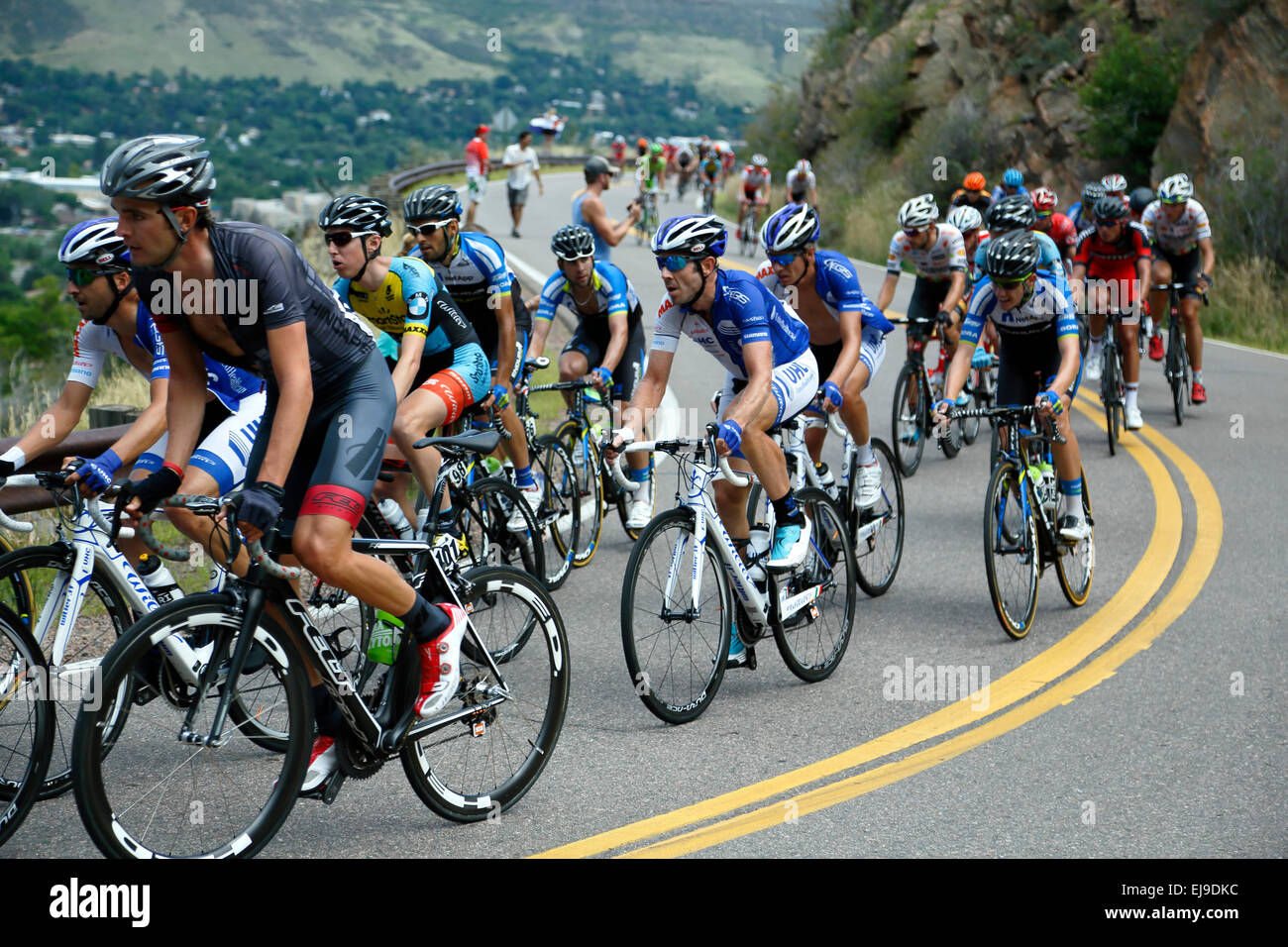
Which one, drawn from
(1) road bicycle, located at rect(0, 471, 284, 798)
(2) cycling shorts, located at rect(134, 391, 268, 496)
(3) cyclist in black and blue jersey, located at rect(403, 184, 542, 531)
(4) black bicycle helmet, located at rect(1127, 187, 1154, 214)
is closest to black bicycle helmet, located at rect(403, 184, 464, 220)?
(3) cyclist in black and blue jersey, located at rect(403, 184, 542, 531)

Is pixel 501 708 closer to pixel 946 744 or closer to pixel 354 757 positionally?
pixel 354 757

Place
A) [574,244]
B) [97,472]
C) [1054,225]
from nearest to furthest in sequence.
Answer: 1. [97,472]
2. [574,244]
3. [1054,225]

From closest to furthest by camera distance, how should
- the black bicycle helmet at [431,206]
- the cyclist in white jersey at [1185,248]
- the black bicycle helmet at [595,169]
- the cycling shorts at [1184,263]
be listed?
the black bicycle helmet at [431,206] < the cyclist in white jersey at [1185,248] < the cycling shorts at [1184,263] < the black bicycle helmet at [595,169]

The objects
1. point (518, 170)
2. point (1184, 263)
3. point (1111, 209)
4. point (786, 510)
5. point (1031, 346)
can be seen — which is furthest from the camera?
point (518, 170)

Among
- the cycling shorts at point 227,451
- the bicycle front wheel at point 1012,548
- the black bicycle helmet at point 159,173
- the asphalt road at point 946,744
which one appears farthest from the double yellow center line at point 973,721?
the black bicycle helmet at point 159,173

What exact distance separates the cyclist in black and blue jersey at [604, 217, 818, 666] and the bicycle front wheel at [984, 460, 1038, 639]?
1.20 metres

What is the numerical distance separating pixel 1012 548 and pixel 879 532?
39.2 inches

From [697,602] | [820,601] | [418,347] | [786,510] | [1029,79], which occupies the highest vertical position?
[1029,79]

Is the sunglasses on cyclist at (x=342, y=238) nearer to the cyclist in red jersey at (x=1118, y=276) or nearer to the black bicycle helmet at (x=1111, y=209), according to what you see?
the cyclist in red jersey at (x=1118, y=276)

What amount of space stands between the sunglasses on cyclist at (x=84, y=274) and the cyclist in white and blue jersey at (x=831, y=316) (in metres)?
3.64

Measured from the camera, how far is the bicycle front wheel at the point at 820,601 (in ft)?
21.3

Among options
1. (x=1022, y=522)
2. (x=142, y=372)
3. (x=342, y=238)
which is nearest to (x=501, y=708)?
(x=142, y=372)

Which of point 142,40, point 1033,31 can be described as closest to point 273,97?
point 142,40

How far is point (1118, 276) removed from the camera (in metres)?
13.1
